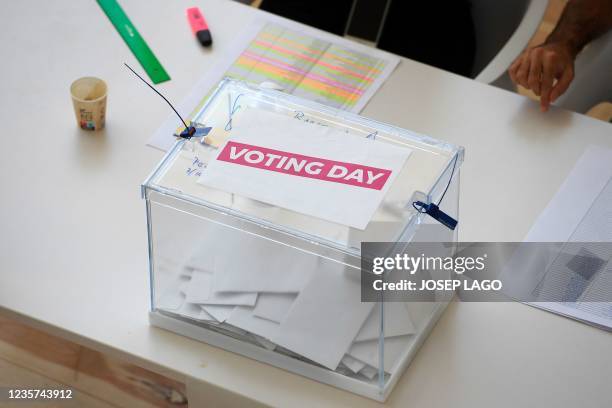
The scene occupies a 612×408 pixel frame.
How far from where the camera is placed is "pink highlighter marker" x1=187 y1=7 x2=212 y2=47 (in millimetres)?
1664

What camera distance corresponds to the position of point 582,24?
1776 mm

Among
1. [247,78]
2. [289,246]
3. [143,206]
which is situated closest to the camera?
[289,246]

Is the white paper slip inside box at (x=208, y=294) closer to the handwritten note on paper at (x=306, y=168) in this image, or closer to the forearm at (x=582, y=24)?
the handwritten note on paper at (x=306, y=168)

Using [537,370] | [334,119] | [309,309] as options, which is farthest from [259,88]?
[537,370]

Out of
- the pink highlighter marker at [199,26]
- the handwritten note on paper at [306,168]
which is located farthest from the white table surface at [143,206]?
the handwritten note on paper at [306,168]

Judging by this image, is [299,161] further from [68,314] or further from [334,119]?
[68,314]

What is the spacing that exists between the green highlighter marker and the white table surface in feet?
0.06

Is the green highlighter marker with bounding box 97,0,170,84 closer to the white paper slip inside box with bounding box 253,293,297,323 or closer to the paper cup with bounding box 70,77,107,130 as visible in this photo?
the paper cup with bounding box 70,77,107,130

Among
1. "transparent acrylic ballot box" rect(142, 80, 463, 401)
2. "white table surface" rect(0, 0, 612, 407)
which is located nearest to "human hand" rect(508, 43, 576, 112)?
"white table surface" rect(0, 0, 612, 407)

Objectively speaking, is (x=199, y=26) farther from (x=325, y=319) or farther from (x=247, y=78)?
(x=325, y=319)

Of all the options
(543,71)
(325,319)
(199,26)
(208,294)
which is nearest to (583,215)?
(543,71)

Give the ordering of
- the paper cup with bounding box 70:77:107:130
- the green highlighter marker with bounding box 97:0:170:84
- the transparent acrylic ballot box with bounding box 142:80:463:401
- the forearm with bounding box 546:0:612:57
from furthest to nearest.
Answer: the forearm with bounding box 546:0:612:57, the green highlighter marker with bounding box 97:0:170:84, the paper cup with bounding box 70:77:107:130, the transparent acrylic ballot box with bounding box 142:80:463:401

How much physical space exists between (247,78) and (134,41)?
0.26 metres

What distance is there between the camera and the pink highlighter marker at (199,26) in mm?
1664
